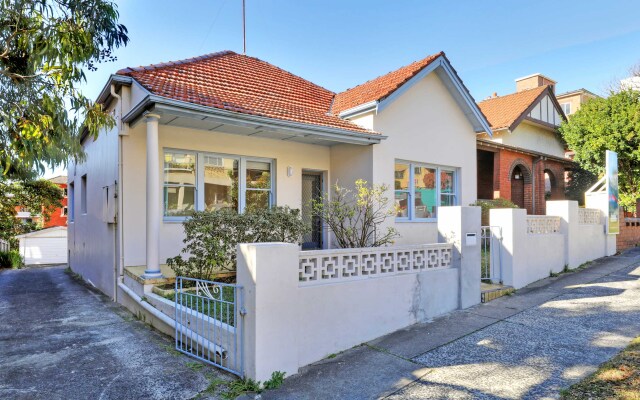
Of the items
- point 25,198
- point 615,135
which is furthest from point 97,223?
point 615,135

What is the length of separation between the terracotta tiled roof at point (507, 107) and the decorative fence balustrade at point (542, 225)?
7631mm

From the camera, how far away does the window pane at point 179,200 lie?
8.41 m

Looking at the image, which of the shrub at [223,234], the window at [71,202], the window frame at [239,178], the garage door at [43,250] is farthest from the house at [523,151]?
the garage door at [43,250]

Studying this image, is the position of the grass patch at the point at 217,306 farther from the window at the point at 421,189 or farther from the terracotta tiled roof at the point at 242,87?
the window at the point at 421,189

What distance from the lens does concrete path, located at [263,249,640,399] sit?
3.89 meters

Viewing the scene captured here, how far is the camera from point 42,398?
3.92m

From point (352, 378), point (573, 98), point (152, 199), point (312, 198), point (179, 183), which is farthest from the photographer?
point (573, 98)

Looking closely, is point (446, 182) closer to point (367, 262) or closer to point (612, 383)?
point (367, 262)

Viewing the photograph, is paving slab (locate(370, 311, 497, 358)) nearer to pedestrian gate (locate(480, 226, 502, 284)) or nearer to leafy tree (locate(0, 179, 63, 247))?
pedestrian gate (locate(480, 226, 502, 284))

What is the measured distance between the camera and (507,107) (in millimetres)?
17781

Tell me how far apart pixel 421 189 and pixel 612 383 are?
772 cm

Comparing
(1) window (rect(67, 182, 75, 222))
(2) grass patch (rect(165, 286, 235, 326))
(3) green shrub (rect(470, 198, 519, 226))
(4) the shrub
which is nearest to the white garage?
(1) window (rect(67, 182, 75, 222))

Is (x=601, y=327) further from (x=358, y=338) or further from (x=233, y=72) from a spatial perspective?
(x=233, y=72)

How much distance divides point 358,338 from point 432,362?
3.24 feet
